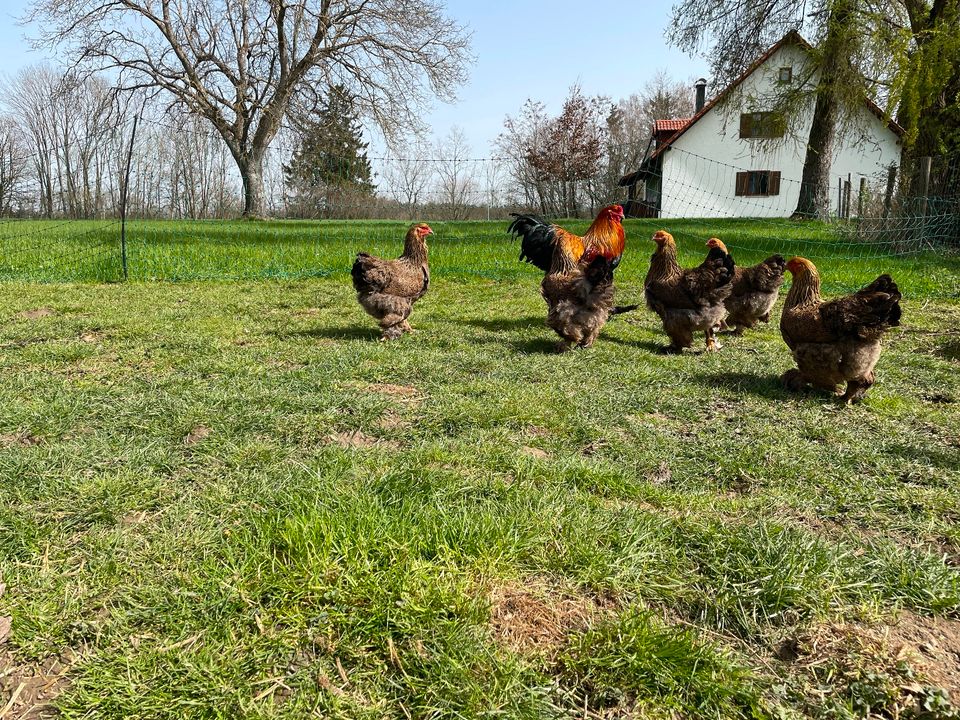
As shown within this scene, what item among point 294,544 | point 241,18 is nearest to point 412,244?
point 294,544

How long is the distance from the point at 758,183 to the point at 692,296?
29.3m

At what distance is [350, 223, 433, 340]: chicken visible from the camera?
6004mm

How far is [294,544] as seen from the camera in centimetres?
216

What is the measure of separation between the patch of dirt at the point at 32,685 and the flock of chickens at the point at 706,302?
4.54 metres

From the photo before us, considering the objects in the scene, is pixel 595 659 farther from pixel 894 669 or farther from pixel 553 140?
pixel 553 140

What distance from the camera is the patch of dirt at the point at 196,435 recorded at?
3.25 m

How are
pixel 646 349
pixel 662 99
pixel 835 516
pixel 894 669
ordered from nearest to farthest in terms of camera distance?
1. pixel 894 669
2. pixel 835 516
3. pixel 646 349
4. pixel 662 99

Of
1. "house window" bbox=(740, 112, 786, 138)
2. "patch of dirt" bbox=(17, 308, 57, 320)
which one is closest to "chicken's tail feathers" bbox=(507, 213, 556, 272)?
"patch of dirt" bbox=(17, 308, 57, 320)

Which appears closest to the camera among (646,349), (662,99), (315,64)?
(646,349)

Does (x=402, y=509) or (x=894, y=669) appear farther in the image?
(x=402, y=509)

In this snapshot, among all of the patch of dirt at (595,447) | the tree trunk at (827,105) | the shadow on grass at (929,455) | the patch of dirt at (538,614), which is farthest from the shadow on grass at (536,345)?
the tree trunk at (827,105)

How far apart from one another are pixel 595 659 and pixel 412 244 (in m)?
5.47

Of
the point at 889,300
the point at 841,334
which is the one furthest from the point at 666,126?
the point at 889,300

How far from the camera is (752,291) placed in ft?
21.0
